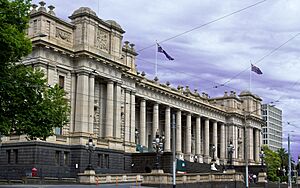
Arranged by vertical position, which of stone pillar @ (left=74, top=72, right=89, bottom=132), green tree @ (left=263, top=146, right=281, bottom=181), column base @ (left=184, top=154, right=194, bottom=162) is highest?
stone pillar @ (left=74, top=72, right=89, bottom=132)

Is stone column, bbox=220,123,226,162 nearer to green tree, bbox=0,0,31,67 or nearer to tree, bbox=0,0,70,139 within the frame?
tree, bbox=0,0,70,139

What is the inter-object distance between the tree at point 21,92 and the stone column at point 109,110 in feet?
118

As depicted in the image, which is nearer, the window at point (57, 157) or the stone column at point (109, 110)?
the window at point (57, 157)

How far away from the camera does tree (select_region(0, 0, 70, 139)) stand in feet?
118

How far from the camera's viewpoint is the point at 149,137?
10444cm

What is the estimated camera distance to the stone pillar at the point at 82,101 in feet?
233

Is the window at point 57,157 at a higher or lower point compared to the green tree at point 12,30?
lower

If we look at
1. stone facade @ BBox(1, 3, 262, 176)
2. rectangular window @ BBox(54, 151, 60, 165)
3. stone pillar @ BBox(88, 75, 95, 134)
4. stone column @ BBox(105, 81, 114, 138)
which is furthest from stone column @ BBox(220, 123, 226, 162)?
rectangular window @ BBox(54, 151, 60, 165)

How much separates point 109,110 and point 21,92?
131ft

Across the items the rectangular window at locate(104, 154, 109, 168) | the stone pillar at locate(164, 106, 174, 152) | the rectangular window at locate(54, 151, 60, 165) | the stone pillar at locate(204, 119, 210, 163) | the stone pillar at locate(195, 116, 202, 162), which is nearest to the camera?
the rectangular window at locate(54, 151, 60, 165)

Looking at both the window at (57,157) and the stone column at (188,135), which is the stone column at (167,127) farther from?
the window at (57,157)

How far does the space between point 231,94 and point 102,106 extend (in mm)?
62136

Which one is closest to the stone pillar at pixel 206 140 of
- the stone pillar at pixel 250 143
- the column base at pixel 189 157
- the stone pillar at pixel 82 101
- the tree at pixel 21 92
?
the column base at pixel 189 157

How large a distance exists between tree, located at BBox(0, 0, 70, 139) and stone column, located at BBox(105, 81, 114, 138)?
36.0 metres
